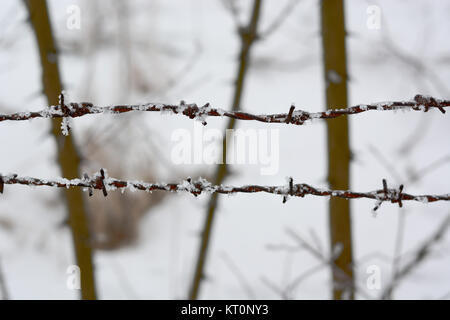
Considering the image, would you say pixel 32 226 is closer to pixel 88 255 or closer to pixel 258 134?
pixel 258 134

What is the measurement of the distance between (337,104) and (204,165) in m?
4.33

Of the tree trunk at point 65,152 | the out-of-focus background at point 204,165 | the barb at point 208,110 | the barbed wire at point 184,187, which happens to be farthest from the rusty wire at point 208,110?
the out-of-focus background at point 204,165

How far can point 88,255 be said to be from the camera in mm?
2639

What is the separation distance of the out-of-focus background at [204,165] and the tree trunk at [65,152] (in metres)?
1.88

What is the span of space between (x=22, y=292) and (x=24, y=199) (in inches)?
67.8

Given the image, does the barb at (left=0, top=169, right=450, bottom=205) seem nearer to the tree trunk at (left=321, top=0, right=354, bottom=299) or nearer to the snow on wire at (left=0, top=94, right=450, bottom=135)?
the snow on wire at (left=0, top=94, right=450, bottom=135)

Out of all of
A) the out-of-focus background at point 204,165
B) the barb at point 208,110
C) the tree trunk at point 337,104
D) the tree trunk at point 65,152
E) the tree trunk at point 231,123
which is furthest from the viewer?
the out-of-focus background at point 204,165

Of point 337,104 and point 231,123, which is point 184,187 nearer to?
point 337,104

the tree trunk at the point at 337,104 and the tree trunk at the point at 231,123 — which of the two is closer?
the tree trunk at the point at 337,104

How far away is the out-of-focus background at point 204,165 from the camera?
555 centimetres

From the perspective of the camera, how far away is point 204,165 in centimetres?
654

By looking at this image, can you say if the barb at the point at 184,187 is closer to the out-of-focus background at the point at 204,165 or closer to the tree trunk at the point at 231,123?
the tree trunk at the point at 231,123

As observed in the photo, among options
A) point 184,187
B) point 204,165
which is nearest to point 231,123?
point 184,187

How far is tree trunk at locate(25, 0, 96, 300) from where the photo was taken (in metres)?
2.36
